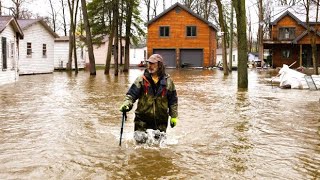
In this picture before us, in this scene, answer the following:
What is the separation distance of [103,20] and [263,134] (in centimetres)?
4306

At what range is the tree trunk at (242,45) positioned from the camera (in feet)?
60.8

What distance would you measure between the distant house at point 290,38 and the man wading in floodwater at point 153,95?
41077 millimetres

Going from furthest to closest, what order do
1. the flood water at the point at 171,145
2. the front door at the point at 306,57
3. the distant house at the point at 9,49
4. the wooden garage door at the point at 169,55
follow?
the wooden garage door at the point at 169,55
the front door at the point at 306,57
the distant house at the point at 9,49
the flood water at the point at 171,145

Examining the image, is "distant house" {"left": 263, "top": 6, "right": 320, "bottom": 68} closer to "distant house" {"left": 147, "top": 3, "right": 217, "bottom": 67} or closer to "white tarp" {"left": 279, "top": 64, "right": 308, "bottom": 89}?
"distant house" {"left": 147, "top": 3, "right": 217, "bottom": 67}

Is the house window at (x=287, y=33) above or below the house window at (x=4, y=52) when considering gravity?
above

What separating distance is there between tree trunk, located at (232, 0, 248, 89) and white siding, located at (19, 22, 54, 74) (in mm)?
19782

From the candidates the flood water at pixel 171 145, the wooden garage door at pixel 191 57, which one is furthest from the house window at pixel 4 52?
the wooden garage door at pixel 191 57

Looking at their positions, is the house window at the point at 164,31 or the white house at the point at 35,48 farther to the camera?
the house window at the point at 164,31

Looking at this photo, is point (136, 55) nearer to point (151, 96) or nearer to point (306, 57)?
point (306, 57)

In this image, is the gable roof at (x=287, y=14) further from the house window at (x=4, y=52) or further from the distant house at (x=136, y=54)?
the house window at (x=4, y=52)

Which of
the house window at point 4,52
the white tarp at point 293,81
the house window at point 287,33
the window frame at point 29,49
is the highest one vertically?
the house window at point 287,33

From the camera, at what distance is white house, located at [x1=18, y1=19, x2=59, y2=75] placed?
33438 millimetres

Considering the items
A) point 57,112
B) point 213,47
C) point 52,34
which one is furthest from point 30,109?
point 213,47

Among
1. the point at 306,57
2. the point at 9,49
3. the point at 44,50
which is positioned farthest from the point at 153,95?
the point at 306,57
